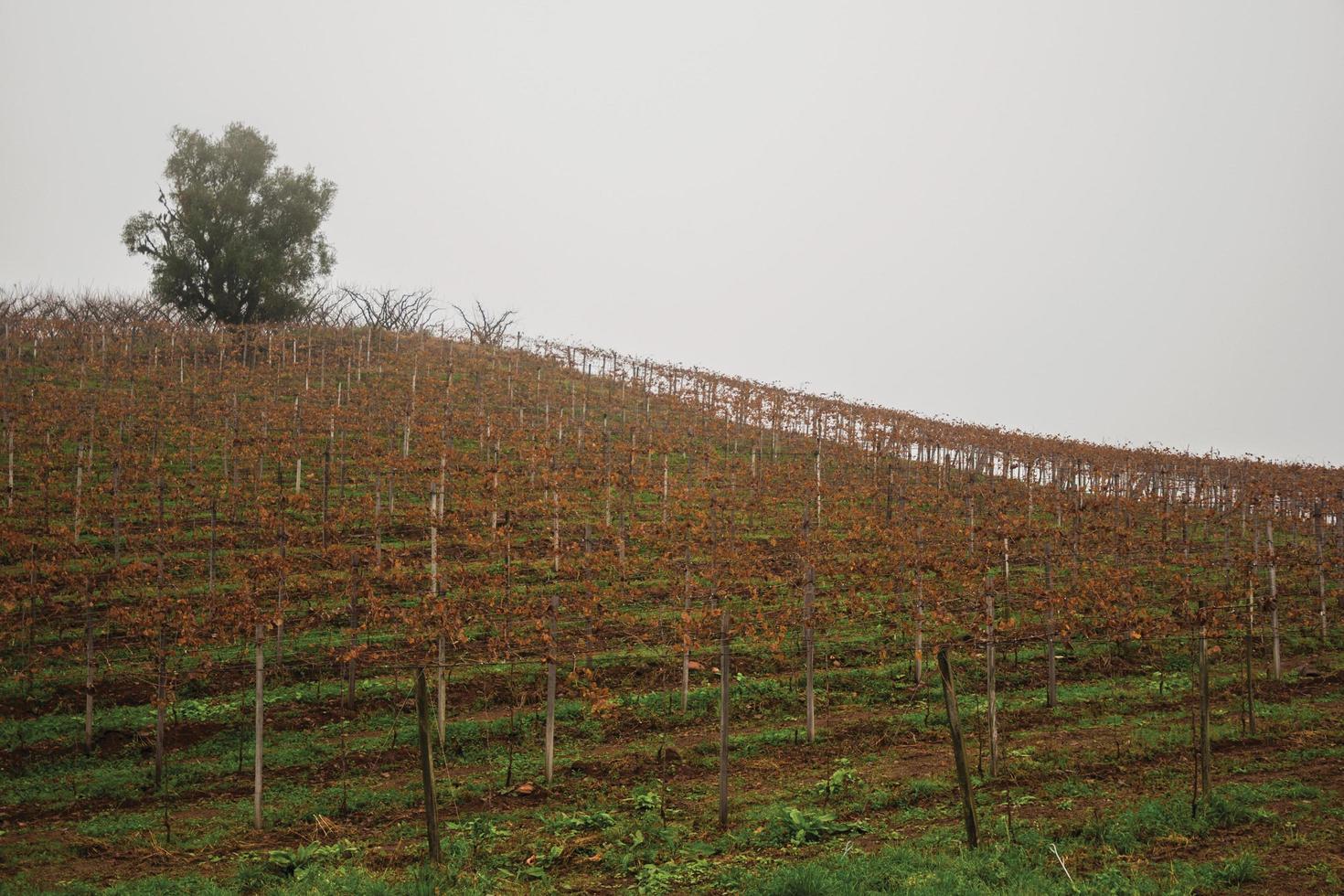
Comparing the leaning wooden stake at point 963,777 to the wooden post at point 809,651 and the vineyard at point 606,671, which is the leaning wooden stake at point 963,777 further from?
the wooden post at point 809,651

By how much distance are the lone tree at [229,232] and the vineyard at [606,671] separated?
11447mm

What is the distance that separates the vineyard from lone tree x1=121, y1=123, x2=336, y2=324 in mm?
11447

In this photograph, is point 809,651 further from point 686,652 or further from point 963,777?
point 963,777

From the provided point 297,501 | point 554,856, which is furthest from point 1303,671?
point 297,501

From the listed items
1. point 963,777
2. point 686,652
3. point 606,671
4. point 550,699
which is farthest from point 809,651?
point 963,777

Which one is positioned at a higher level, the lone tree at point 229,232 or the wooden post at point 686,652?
the lone tree at point 229,232

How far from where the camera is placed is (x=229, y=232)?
5081 cm

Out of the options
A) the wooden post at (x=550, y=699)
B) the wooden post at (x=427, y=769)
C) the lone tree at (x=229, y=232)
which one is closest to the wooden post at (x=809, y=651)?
the wooden post at (x=550, y=699)

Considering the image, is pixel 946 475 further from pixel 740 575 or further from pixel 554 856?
pixel 554 856

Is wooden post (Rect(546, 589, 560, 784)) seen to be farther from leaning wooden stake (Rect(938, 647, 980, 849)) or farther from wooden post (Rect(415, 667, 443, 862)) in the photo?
leaning wooden stake (Rect(938, 647, 980, 849))

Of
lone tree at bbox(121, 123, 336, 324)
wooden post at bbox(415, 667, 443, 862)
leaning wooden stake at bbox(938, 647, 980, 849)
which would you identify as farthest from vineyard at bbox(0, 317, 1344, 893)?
lone tree at bbox(121, 123, 336, 324)

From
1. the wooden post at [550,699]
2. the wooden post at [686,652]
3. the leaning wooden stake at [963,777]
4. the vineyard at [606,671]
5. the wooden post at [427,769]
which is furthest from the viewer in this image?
the wooden post at [686,652]

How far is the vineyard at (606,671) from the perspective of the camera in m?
11.2

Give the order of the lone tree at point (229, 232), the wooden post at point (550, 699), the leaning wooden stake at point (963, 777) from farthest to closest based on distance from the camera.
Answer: the lone tree at point (229, 232) < the wooden post at point (550, 699) < the leaning wooden stake at point (963, 777)
